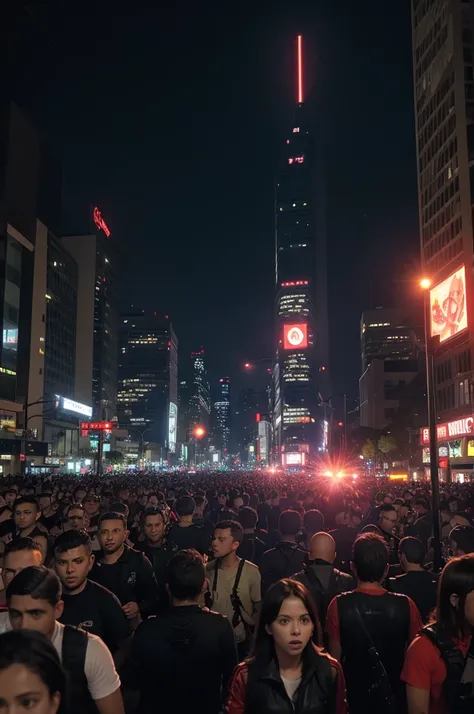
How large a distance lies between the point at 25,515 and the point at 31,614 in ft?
19.3

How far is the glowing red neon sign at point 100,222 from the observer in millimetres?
156250

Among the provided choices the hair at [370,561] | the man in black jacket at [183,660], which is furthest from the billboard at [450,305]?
the man in black jacket at [183,660]

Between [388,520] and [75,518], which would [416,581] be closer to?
[388,520]

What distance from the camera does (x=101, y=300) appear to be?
15200cm

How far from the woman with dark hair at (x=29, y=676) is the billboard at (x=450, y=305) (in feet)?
143

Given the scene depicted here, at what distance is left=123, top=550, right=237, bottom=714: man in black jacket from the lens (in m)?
4.00

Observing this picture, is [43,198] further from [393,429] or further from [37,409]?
[393,429]

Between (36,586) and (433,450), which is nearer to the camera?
(36,586)

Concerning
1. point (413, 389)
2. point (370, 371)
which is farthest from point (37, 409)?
point (370, 371)

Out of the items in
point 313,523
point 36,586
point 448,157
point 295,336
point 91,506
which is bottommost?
point 91,506

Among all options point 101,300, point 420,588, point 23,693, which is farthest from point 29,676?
point 101,300

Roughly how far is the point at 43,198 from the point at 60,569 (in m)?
143

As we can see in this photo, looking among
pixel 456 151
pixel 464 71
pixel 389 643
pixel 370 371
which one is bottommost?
pixel 389 643

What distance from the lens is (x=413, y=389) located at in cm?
11612
